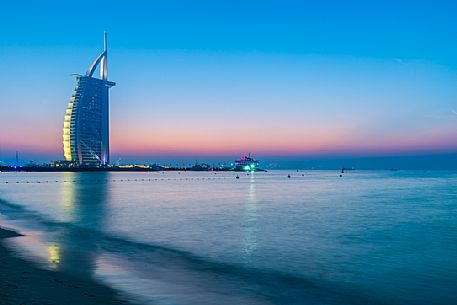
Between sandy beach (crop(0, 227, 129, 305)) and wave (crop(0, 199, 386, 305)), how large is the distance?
3193 mm

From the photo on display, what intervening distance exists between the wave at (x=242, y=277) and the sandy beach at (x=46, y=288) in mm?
3193

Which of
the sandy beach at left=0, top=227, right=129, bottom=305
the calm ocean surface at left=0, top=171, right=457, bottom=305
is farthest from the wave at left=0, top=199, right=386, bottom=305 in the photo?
the sandy beach at left=0, top=227, right=129, bottom=305

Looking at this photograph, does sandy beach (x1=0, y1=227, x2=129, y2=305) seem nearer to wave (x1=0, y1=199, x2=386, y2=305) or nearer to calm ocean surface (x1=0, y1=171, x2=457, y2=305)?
calm ocean surface (x1=0, y1=171, x2=457, y2=305)

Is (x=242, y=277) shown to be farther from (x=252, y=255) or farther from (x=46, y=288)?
(x=46, y=288)

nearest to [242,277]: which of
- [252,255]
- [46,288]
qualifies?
[252,255]

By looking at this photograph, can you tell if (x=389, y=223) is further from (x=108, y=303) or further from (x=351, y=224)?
(x=108, y=303)

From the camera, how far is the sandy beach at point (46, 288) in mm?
10395

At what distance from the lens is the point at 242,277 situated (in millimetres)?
15203

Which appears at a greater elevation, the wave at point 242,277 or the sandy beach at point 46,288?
the sandy beach at point 46,288

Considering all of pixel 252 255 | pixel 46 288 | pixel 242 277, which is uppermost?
pixel 46 288

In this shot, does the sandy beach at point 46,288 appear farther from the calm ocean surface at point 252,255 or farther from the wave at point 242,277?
the wave at point 242,277

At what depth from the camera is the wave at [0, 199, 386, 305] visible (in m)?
12.8

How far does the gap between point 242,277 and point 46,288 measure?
6.78 m

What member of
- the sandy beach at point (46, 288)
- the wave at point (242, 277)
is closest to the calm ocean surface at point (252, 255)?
the wave at point (242, 277)
